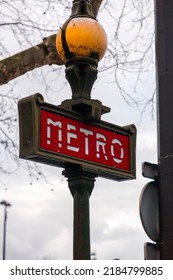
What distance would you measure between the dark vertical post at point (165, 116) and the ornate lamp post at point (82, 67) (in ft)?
1.93

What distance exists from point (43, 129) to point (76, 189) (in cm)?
43

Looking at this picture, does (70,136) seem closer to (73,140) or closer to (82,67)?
(73,140)

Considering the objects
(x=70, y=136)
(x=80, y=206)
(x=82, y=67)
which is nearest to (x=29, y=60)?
(x=82, y=67)

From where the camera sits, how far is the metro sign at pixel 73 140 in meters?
3.65

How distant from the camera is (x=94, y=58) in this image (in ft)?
13.7

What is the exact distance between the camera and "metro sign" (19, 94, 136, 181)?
3.65m

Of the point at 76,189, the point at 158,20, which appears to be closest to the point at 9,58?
the point at 158,20

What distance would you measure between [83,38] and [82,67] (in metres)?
0.19

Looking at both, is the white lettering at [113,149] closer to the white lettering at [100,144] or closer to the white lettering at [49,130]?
the white lettering at [100,144]

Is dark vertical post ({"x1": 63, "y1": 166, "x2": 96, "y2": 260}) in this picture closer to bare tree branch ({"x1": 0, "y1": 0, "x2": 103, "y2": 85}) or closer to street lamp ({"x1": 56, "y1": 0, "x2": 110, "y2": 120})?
street lamp ({"x1": 56, "y1": 0, "x2": 110, "y2": 120})
